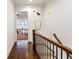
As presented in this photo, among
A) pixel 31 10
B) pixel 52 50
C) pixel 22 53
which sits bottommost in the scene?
pixel 22 53

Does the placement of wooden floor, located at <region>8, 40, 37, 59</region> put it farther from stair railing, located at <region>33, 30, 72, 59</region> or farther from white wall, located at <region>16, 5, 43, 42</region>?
white wall, located at <region>16, 5, 43, 42</region>

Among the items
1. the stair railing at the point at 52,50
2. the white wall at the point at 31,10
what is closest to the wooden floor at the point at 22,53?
the stair railing at the point at 52,50

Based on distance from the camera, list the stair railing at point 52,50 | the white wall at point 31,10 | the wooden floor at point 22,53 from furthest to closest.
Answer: the white wall at point 31,10
the wooden floor at point 22,53
the stair railing at point 52,50

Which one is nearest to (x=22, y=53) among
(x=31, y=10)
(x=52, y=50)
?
(x=52, y=50)

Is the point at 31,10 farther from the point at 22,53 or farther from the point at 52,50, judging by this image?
the point at 52,50

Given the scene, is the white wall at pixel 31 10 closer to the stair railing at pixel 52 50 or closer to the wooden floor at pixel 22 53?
the wooden floor at pixel 22 53

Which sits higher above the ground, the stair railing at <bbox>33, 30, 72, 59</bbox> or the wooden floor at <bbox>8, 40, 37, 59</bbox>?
the stair railing at <bbox>33, 30, 72, 59</bbox>

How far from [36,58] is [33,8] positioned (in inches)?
190

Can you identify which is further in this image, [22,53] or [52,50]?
[22,53]

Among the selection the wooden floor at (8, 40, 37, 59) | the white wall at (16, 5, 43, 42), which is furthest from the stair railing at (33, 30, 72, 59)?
the white wall at (16, 5, 43, 42)

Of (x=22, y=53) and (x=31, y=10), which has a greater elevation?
(x=31, y=10)
